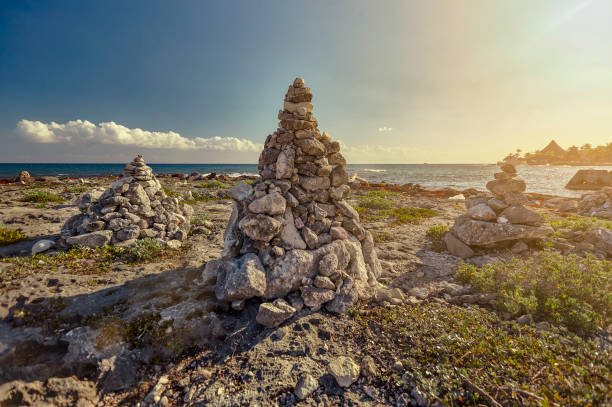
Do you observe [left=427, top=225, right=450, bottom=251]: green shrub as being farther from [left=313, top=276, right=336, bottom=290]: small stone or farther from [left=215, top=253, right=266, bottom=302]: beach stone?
[left=215, top=253, right=266, bottom=302]: beach stone

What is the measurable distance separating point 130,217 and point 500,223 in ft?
53.0

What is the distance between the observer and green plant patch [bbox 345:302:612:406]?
3.61 meters

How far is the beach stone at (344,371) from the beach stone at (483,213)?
951 centimetres

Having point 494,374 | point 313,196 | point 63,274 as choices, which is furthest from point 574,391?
point 63,274

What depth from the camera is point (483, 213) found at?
1025 centimetres

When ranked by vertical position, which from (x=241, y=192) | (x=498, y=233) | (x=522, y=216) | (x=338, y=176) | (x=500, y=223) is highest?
(x=338, y=176)

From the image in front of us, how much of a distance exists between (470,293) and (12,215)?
21.2m

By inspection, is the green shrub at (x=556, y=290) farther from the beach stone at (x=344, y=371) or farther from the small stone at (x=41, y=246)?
the small stone at (x=41, y=246)

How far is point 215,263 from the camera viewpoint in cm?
697

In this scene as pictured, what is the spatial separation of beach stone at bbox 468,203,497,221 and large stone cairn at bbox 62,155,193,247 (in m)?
13.4

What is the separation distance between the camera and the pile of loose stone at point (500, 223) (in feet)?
32.2

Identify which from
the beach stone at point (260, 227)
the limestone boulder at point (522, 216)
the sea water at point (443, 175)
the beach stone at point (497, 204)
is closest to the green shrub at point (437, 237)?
the beach stone at point (497, 204)

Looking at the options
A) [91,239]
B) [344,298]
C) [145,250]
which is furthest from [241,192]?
[91,239]

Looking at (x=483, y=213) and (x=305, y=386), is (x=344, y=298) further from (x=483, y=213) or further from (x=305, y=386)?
(x=483, y=213)
